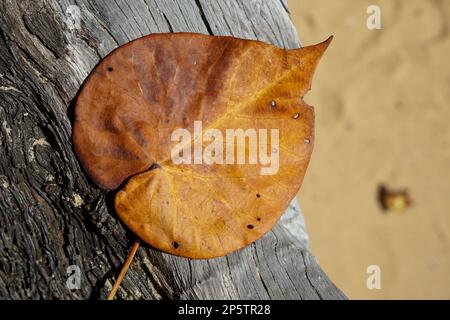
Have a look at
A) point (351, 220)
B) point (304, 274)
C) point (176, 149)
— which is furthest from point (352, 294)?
point (176, 149)

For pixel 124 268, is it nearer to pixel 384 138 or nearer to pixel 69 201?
pixel 69 201

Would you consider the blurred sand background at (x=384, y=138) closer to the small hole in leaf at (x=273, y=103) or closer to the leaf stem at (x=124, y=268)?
the small hole in leaf at (x=273, y=103)

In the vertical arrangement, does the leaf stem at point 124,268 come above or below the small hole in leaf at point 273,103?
below

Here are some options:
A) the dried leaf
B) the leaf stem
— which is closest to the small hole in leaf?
the dried leaf

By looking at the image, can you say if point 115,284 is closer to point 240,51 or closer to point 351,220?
point 240,51

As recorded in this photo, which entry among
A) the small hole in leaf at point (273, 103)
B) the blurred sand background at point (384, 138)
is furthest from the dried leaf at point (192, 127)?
the blurred sand background at point (384, 138)

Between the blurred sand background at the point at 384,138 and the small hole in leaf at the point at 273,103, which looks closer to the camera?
the small hole in leaf at the point at 273,103
